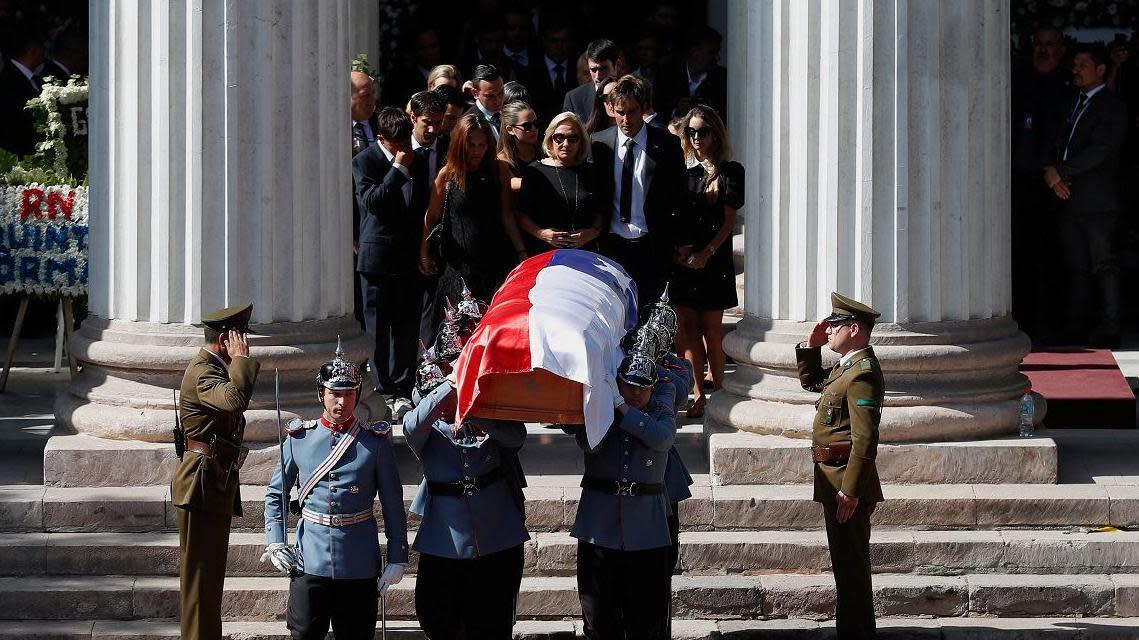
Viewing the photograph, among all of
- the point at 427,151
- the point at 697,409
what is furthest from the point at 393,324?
the point at 697,409

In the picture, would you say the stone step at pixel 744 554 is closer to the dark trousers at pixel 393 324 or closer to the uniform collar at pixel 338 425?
the uniform collar at pixel 338 425

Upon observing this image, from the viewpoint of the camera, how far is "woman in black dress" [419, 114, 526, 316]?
1041 centimetres

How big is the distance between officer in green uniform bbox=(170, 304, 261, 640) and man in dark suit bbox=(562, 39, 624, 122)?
4.16m

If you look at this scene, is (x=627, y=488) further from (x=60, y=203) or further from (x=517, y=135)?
(x=60, y=203)

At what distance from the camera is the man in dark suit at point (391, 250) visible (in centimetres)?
1096

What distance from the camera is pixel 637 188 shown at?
10531 mm

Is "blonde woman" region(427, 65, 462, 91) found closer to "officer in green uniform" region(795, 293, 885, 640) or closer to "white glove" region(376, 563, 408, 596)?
"officer in green uniform" region(795, 293, 885, 640)

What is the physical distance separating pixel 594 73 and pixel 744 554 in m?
3.81

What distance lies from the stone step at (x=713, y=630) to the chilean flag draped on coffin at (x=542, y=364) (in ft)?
→ 4.97

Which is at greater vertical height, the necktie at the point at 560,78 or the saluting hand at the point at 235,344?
the necktie at the point at 560,78

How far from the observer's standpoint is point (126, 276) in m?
9.75

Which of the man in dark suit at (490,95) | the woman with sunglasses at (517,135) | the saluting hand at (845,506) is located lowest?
the saluting hand at (845,506)

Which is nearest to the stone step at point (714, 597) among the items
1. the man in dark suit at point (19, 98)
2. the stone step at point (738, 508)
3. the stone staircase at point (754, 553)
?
the stone staircase at point (754, 553)

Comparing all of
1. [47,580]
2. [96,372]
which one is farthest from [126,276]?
[47,580]
